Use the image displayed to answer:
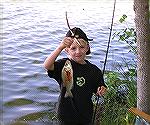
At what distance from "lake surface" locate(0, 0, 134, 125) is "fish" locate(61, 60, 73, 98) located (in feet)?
5.87

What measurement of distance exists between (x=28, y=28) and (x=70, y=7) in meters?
2.40

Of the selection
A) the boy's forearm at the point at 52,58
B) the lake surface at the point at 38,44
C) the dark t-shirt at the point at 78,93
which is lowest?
the lake surface at the point at 38,44

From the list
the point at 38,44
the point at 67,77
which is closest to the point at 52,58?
the point at 67,77

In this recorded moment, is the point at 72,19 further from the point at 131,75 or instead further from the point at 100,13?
the point at 131,75

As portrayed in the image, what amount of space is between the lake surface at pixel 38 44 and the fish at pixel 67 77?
179 cm

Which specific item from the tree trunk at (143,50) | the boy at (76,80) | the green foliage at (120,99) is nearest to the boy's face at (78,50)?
the boy at (76,80)

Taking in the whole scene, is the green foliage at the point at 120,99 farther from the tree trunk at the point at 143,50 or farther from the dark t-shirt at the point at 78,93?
the dark t-shirt at the point at 78,93

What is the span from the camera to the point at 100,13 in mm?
12117

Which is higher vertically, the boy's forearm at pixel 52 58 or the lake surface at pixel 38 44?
the boy's forearm at pixel 52 58

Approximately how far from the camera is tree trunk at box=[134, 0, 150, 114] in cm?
365

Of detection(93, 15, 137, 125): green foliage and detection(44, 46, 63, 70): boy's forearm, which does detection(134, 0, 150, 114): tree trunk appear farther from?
detection(44, 46, 63, 70): boy's forearm

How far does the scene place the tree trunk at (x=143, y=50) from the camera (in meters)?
3.65

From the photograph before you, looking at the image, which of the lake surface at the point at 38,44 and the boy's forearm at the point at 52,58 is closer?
the boy's forearm at the point at 52,58

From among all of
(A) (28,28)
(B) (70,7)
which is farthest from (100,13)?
(A) (28,28)
